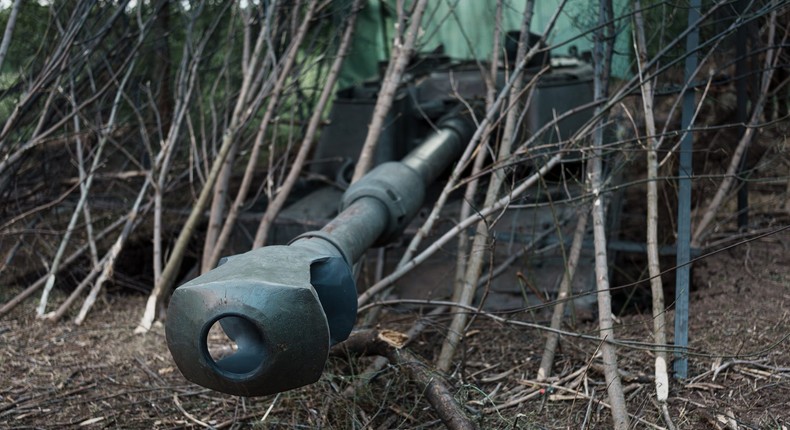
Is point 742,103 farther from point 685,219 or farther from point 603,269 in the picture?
point 603,269

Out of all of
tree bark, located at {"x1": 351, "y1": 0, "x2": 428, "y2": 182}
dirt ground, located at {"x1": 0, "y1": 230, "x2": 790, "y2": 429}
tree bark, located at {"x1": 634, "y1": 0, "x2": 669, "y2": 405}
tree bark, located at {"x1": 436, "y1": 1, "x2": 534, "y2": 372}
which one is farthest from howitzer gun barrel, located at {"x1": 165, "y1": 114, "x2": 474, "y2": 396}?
tree bark, located at {"x1": 351, "y1": 0, "x2": 428, "y2": 182}

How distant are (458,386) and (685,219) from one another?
1340 millimetres

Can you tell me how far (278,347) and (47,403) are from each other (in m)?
1.99

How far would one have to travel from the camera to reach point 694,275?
5.75m

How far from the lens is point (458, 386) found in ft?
13.2

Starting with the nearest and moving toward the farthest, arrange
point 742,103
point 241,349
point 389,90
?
1. point 241,349
2. point 389,90
3. point 742,103

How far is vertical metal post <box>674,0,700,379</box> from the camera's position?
407cm

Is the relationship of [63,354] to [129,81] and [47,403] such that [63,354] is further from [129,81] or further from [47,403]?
[129,81]

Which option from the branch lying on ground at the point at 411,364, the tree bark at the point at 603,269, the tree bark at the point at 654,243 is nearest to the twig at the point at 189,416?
the branch lying on ground at the point at 411,364

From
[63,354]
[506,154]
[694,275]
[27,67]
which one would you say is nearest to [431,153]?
[506,154]

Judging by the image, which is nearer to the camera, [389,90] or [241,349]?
[241,349]

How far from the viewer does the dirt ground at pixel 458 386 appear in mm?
3715

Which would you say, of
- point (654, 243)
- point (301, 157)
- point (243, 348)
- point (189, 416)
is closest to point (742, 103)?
point (654, 243)

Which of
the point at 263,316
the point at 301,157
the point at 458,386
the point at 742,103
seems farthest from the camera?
the point at 742,103
